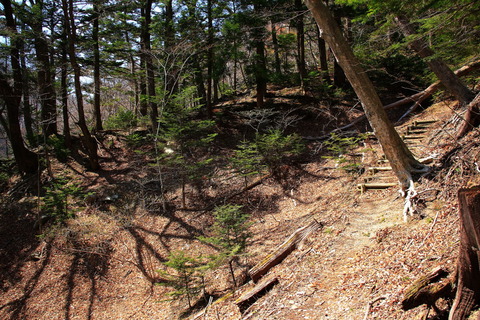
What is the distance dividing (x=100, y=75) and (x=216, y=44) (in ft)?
23.2

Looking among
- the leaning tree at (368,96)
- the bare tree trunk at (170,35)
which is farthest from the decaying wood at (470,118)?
the bare tree trunk at (170,35)

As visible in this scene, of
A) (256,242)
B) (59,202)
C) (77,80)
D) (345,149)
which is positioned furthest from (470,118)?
(77,80)

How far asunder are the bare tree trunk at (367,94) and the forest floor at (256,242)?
15.9 inches

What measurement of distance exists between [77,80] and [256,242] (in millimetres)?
10770

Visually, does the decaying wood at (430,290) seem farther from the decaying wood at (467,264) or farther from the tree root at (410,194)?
the tree root at (410,194)

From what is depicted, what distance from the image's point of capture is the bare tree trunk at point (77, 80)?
39.8 feet

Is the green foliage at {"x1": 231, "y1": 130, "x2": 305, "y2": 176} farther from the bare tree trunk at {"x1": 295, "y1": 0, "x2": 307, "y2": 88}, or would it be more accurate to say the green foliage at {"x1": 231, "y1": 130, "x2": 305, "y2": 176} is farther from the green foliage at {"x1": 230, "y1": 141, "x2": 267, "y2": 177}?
the bare tree trunk at {"x1": 295, "y1": 0, "x2": 307, "y2": 88}

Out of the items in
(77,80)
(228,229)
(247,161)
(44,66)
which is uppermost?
(44,66)

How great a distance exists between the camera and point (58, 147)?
45.1 ft

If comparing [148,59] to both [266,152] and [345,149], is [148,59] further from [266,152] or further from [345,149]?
[345,149]

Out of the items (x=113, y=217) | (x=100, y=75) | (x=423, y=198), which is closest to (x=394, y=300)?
(x=423, y=198)

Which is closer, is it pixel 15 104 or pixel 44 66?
pixel 44 66

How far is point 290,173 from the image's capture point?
12086mm

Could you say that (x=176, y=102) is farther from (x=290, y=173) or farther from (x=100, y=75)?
(x=100, y=75)
